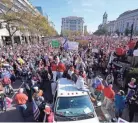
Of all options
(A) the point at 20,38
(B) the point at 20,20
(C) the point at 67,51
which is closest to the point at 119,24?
(A) the point at 20,38

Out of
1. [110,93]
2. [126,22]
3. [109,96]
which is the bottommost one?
[109,96]

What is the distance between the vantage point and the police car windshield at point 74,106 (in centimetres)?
739

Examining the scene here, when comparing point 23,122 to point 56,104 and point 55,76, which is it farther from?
point 55,76

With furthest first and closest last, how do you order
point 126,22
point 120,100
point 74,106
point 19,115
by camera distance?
point 126,22 → point 19,115 → point 120,100 → point 74,106

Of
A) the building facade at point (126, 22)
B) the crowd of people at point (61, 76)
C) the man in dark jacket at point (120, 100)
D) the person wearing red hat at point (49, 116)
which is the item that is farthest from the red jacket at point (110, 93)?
the building facade at point (126, 22)

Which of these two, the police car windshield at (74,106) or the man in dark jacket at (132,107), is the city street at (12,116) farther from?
the man in dark jacket at (132,107)

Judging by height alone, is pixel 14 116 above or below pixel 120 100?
below

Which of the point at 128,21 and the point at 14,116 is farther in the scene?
the point at 128,21

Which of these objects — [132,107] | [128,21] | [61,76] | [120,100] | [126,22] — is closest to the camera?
[120,100]

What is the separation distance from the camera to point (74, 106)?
7656 millimetres

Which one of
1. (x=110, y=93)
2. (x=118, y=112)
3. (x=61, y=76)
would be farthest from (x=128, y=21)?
(x=118, y=112)

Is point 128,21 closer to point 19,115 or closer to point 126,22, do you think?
point 126,22

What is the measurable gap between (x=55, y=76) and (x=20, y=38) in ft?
171

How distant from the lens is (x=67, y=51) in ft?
70.4
